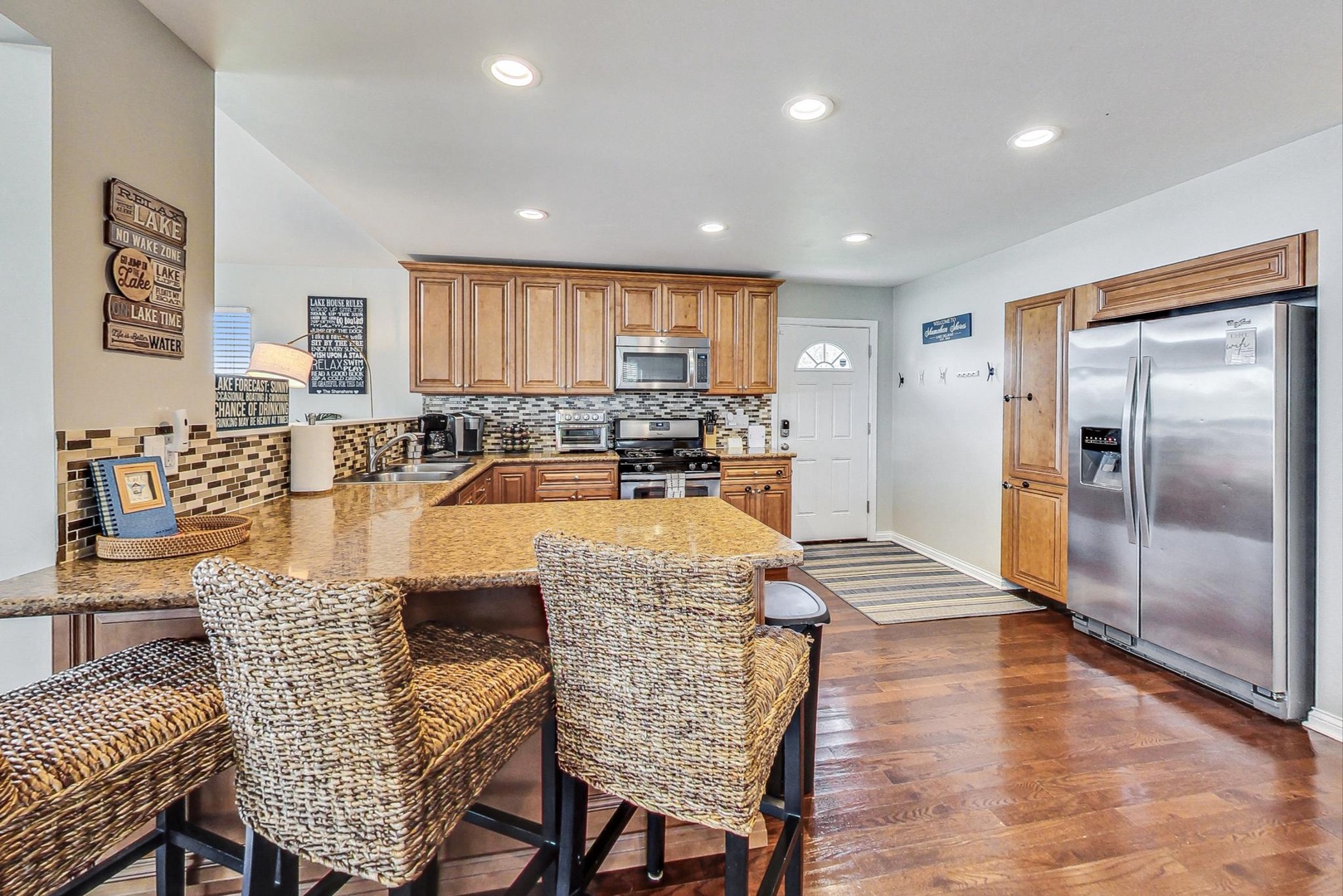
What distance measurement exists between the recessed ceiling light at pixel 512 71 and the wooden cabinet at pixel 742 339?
2.69 meters

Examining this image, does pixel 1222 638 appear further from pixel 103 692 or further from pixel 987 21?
pixel 103 692

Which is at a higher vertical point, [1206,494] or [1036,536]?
[1206,494]

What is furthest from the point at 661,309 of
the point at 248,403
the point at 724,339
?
the point at 248,403

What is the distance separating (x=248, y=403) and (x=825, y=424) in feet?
13.9

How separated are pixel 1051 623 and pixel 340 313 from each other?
558cm

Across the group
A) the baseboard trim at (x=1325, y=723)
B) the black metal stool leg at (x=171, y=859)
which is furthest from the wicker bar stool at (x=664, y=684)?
the baseboard trim at (x=1325, y=723)

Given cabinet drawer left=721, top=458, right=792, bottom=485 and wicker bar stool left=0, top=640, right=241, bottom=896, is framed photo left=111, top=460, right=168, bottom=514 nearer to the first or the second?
wicker bar stool left=0, top=640, right=241, bottom=896

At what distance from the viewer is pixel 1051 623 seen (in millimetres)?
3457

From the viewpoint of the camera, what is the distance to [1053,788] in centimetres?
195

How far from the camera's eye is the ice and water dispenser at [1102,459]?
3014mm

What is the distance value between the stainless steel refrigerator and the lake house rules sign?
3773 millimetres

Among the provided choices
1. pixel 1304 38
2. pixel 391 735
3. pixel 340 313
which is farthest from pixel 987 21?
pixel 340 313

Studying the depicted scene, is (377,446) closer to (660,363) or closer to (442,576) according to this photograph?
(660,363)

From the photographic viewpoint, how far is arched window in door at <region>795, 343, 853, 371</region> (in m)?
5.26
